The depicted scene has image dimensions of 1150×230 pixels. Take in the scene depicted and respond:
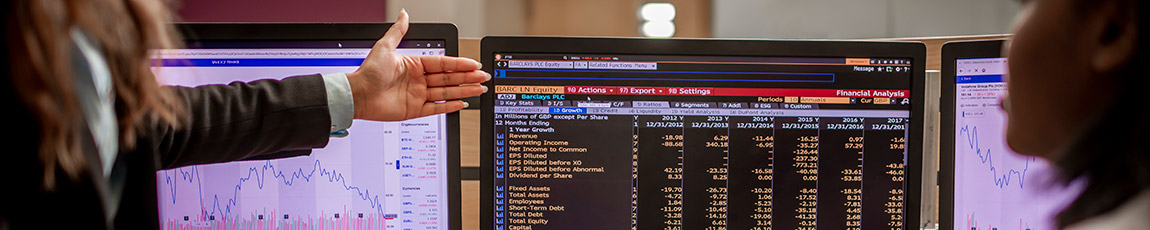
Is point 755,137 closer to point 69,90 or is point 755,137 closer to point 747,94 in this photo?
point 747,94

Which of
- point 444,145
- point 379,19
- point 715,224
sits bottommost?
point 715,224

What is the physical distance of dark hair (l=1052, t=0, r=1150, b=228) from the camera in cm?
44

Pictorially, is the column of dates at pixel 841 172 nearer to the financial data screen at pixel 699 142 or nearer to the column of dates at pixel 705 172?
the financial data screen at pixel 699 142

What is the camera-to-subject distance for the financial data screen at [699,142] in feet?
2.85

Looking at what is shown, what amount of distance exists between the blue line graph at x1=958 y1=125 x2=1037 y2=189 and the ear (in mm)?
453

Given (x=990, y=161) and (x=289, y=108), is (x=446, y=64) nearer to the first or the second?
(x=289, y=108)

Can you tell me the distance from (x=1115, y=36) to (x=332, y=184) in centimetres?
81

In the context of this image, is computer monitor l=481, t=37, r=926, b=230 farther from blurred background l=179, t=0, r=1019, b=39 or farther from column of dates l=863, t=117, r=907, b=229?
blurred background l=179, t=0, r=1019, b=39

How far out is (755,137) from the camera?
880 millimetres

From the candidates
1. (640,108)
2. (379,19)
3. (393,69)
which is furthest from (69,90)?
(379,19)

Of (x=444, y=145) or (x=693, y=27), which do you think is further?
(x=693, y=27)

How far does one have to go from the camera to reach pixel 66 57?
0.48m

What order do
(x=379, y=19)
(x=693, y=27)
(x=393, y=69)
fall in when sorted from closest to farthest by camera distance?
(x=393, y=69) < (x=379, y=19) < (x=693, y=27)

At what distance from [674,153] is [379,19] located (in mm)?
2220
